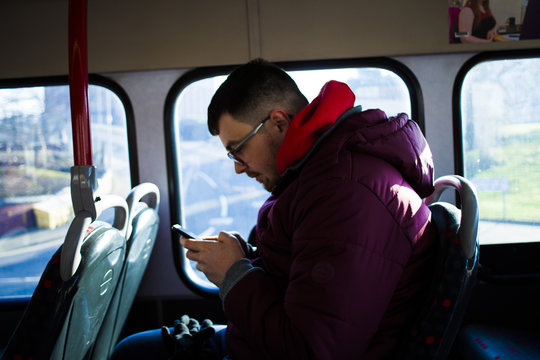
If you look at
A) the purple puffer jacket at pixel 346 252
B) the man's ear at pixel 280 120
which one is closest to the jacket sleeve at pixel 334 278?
the purple puffer jacket at pixel 346 252

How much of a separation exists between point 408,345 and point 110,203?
3.75 feet

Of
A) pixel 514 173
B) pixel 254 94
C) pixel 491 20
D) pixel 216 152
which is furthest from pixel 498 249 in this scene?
pixel 254 94

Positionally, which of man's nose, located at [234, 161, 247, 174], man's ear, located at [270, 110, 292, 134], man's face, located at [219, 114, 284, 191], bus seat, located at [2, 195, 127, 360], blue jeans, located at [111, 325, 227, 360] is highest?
man's ear, located at [270, 110, 292, 134]

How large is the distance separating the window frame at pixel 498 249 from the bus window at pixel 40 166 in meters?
2.04

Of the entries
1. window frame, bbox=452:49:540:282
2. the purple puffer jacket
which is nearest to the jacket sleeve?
the purple puffer jacket

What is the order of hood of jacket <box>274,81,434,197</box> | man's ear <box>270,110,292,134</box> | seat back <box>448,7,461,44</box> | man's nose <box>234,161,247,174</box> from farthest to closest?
seat back <box>448,7,461,44</box>
man's nose <box>234,161,247,174</box>
man's ear <box>270,110,292,134</box>
hood of jacket <box>274,81,434,197</box>

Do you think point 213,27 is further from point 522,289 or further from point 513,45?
point 522,289

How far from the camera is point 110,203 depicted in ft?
5.15

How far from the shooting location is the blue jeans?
1643mm

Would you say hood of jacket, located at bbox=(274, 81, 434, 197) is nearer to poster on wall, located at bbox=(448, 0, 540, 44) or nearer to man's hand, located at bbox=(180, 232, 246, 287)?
man's hand, located at bbox=(180, 232, 246, 287)

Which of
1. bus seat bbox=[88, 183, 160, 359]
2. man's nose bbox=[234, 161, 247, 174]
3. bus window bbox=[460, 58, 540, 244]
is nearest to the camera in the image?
man's nose bbox=[234, 161, 247, 174]

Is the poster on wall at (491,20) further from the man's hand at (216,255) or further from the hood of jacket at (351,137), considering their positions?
the man's hand at (216,255)

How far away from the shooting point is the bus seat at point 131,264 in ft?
6.28

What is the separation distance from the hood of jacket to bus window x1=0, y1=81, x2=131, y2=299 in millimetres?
1715
